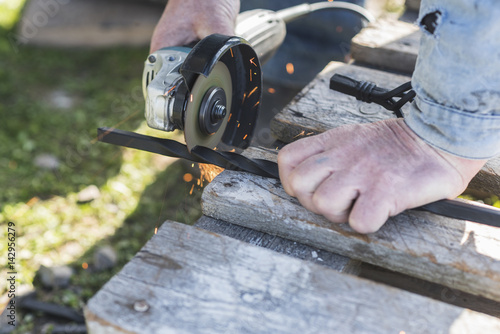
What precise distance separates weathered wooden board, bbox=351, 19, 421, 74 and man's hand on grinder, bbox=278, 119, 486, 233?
82cm

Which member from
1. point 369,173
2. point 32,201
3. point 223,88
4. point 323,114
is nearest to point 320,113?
point 323,114

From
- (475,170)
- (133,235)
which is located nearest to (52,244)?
(133,235)

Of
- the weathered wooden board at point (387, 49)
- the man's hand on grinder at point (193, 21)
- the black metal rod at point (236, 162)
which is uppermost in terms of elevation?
the man's hand on grinder at point (193, 21)

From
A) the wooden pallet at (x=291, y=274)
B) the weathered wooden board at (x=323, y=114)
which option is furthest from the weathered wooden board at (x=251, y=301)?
the weathered wooden board at (x=323, y=114)

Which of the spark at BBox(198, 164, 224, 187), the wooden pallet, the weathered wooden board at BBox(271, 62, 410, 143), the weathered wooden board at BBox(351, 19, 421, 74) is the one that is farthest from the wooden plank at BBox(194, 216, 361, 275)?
the weathered wooden board at BBox(351, 19, 421, 74)

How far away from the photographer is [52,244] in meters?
2.47

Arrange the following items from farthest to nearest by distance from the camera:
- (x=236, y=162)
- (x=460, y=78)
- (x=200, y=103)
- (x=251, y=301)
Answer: (x=200, y=103) < (x=236, y=162) < (x=460, y=78) < (x=251, y=301)

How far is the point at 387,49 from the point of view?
195cm

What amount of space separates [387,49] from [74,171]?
2026 millimetres

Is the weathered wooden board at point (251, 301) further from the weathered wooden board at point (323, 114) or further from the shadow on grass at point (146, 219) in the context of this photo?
the shadow on grass at point (146, 219)

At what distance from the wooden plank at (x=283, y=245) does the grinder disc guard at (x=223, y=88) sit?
265 millimetres

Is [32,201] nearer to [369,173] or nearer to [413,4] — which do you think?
[369,173]

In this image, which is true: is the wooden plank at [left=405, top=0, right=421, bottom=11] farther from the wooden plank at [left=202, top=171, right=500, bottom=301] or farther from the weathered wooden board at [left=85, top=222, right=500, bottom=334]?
the weathered wooden board at [left=85, top=222, right=500, bottom=334]

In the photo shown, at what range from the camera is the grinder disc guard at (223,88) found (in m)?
1.26
